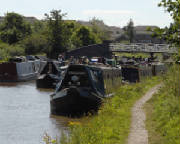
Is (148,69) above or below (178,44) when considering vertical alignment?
below

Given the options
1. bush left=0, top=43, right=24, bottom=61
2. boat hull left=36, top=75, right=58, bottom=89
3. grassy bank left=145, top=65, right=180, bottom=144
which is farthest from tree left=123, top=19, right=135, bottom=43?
grassy bank left=145, top=65, right=180, bottom=144

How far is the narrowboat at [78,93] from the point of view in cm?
2317

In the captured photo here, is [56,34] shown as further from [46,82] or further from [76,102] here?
[76,102]

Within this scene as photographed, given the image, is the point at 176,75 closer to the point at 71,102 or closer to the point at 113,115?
the point at 113,115

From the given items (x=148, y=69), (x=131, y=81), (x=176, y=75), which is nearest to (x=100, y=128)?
(x=176, y=75)

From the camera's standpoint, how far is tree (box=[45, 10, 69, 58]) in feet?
219

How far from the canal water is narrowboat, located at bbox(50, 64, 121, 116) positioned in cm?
56

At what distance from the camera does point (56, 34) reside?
220 ft

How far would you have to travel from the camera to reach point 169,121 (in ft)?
46.4

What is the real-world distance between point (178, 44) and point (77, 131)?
3173mm

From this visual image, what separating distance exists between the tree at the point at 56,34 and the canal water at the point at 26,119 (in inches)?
1258

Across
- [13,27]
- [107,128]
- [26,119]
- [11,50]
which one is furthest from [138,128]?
[13,27]

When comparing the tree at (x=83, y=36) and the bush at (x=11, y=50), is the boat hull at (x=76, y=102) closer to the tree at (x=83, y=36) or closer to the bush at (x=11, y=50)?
the bush at (x=11, y=50)

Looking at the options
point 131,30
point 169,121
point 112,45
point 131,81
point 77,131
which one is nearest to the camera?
point 77,131
